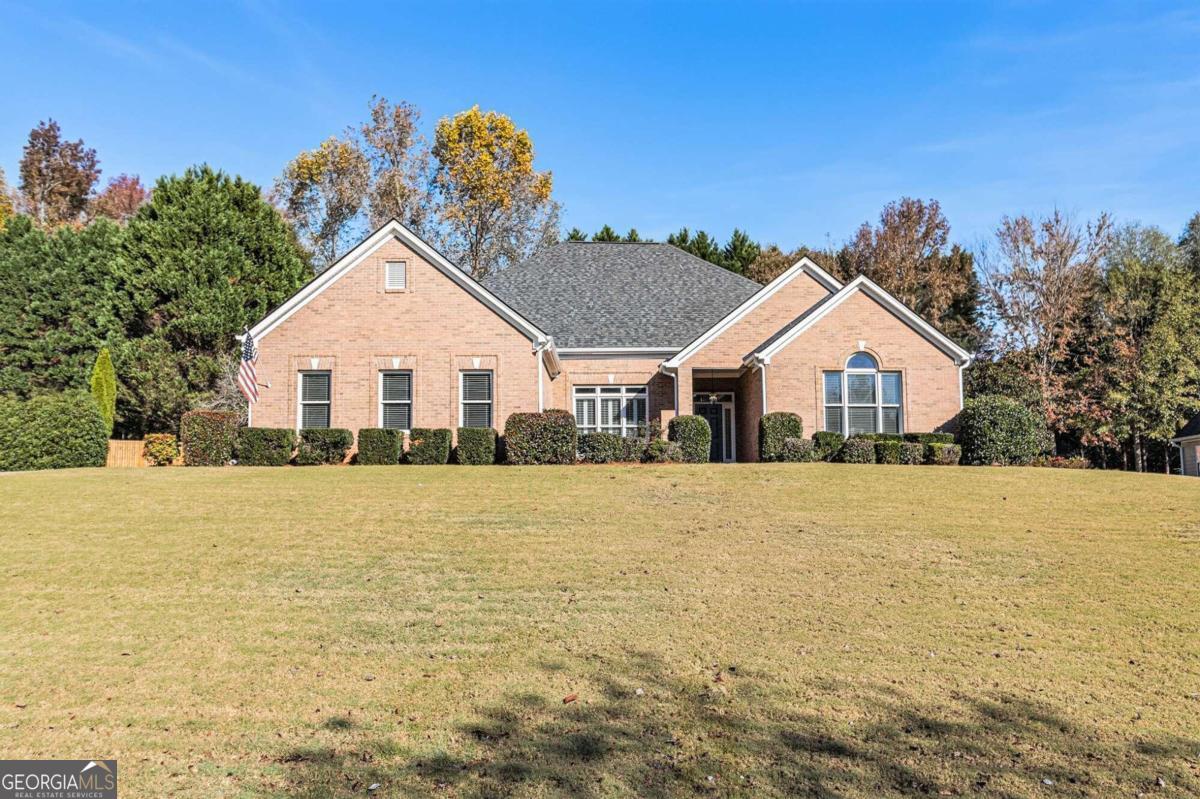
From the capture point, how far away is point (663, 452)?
2100 cm

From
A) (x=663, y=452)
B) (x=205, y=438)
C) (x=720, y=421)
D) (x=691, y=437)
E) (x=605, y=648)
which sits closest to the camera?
(x=605, y=648)

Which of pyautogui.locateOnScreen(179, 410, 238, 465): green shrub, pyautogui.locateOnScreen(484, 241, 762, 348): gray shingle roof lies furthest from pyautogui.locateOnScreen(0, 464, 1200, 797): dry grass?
pyautogui.locateOnScreen(484, 241, 762, 348): gray shingle roof

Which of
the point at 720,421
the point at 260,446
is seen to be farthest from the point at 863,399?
the point at 260,446

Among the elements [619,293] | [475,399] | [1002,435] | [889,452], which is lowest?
[889,452]

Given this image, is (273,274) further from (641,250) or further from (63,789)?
(63,789)

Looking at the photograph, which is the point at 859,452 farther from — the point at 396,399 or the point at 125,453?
the point at 125,453

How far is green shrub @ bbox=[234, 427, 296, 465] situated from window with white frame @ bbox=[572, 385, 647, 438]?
9.51 metres

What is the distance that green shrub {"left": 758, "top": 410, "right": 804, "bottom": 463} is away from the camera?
2139 centimetres

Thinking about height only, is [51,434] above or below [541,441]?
above

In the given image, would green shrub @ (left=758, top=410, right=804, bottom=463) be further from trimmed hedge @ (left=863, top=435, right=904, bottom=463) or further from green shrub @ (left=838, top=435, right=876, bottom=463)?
trimmed hedge @ (left=863, top=435, right=904, bottom=463)

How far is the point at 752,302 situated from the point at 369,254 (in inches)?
469

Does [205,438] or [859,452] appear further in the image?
[859,452]

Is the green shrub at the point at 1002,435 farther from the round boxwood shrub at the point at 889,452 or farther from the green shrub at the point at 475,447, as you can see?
the green shrub at the point at 475,447

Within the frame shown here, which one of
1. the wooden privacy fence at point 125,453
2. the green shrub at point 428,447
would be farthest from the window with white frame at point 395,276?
the wooden privacy fence at point 125,453
